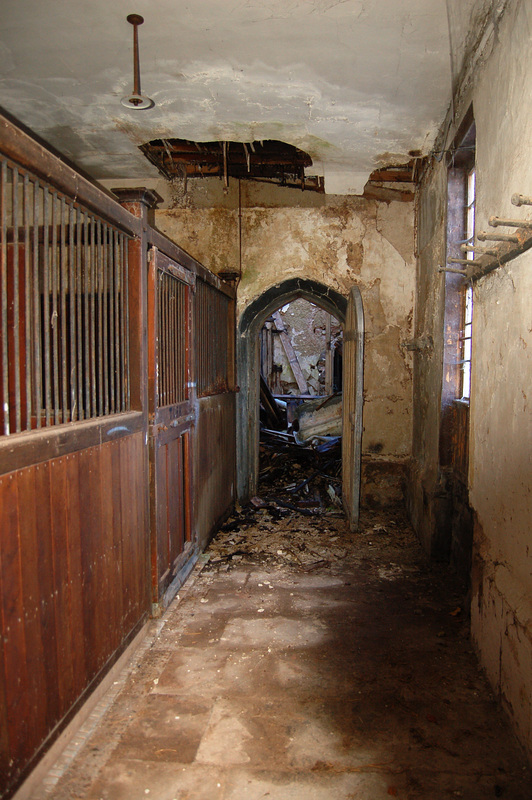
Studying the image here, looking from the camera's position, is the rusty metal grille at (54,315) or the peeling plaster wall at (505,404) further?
the peeling plaster wall at (505,404)

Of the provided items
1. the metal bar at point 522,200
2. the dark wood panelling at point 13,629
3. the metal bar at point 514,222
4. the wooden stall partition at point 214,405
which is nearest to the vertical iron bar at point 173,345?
the wooden stall partition at point 214,405

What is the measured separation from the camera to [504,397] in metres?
2.41

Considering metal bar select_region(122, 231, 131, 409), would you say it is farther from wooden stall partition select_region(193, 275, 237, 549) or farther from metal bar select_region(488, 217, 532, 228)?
metal bar select_region(488, 217, 532, 228)

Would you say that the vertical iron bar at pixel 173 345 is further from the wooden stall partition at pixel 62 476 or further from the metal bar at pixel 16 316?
the metal bar at pixel 16 316

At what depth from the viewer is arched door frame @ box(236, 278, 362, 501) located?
5.89 metres

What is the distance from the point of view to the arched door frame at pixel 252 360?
5891 mm

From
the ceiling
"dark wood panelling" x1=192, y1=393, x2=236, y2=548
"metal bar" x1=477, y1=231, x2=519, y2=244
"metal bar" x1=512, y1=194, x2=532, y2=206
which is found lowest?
"dark wood panelling" x1=192, y1=393, x2=236, y2=548

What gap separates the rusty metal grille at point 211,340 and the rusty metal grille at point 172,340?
461 millimetres

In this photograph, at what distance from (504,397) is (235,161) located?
415 centimetres

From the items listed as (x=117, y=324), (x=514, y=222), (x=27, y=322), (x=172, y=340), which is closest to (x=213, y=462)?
(x=172, y=340)

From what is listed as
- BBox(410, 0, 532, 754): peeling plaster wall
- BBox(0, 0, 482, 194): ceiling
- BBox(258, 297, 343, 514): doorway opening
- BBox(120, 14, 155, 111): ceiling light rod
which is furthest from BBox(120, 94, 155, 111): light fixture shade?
BBox(258, 297, 343, 514): doorway opening

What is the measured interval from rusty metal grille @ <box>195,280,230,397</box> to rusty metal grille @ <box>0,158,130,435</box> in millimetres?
1624

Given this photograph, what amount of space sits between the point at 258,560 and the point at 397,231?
12.9ft

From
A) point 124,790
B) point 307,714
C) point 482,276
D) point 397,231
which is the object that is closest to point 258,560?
point 307,714
